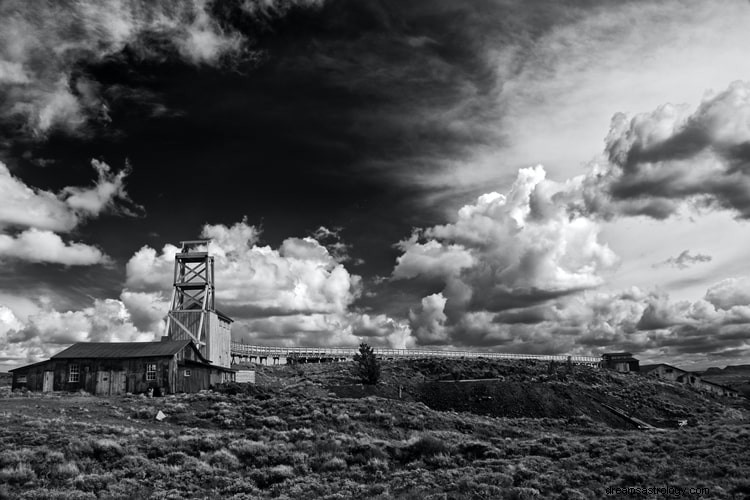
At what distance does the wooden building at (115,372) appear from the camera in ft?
128

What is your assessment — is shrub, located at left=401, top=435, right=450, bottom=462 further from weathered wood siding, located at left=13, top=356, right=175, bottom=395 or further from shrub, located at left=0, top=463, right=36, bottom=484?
weathered wood siding, located at left=13, top=356, right=175, bottom=395

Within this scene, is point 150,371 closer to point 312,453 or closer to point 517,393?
point 312,453

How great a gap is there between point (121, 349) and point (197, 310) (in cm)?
834

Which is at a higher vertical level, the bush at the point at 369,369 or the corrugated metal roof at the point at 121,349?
the corrugated metal roof at the point at 121,349

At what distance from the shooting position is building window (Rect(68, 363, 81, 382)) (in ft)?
130

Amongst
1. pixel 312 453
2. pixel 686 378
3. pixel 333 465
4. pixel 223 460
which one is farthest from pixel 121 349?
pixel 686 378

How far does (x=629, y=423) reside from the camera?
4534cm

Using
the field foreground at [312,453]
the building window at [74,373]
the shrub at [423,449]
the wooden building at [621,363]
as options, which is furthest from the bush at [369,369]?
the wooden building at [621,363]

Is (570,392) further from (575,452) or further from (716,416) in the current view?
(575,452)

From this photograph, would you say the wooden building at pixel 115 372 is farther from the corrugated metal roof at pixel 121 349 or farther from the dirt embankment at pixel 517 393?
the dirt embankment at pixel 517 393

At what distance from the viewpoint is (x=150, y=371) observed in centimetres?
3931

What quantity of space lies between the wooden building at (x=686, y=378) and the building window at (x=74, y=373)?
291 ft

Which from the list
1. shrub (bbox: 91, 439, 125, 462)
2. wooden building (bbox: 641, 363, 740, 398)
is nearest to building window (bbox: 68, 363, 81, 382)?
shrub (bbox: 91, 439, 125, 462)

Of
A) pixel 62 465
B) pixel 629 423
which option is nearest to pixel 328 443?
pixel 62 465
